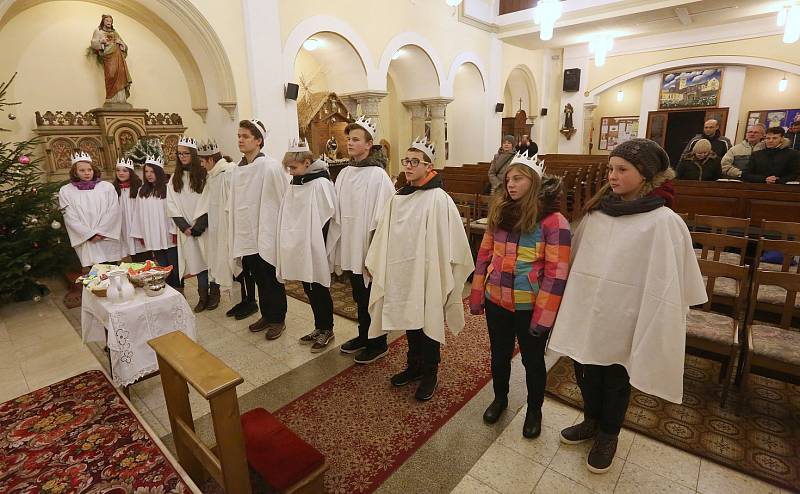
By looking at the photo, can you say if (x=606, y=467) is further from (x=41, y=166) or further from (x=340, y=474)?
(x=41, y=166)

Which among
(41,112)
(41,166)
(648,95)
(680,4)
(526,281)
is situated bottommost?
(526,281)

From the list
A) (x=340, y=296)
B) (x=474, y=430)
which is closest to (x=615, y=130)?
(x=340, y=296)

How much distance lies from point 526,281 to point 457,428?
1010 mm

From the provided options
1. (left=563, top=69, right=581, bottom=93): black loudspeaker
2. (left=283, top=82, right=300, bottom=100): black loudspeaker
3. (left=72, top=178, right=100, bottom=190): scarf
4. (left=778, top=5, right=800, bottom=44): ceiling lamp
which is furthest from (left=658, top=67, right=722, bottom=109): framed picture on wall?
(left=72, top=178, right=100, bottom=190): scarf

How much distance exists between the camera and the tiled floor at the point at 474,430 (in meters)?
2.07

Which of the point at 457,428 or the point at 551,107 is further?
the point at 551,107

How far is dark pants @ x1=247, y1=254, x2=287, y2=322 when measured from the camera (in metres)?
3.65

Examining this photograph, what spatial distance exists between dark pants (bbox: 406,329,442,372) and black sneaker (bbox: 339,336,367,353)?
595mm

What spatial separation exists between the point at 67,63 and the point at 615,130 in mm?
15177

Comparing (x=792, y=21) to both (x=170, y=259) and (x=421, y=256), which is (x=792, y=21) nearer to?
(x=421, y=256)

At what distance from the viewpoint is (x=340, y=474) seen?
7.07ft

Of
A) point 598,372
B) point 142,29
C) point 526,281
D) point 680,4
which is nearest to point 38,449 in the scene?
point 526,281

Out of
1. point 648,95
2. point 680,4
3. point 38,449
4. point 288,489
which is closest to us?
point 288,489

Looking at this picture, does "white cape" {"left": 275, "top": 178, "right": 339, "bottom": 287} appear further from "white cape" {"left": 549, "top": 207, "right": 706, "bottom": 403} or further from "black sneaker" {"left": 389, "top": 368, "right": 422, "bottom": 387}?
"white cape" {"left": 549, "top": 207, "right": 706, "bottom": 403}
